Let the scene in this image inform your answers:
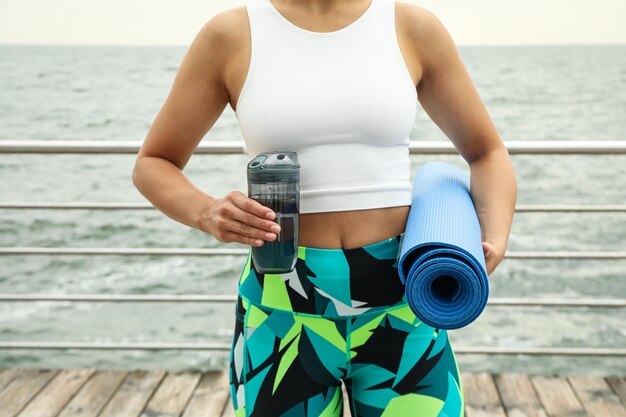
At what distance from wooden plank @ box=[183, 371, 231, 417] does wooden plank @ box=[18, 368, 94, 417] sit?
1.50 ft

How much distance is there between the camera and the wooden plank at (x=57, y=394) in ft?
8.89

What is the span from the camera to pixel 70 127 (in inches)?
1368

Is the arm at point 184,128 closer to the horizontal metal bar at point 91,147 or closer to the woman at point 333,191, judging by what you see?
the woman at point 333,191

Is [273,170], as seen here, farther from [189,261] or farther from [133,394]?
[189,261]

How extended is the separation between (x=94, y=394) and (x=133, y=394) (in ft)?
0.47

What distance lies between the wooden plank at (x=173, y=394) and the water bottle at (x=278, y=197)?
1801 millimetres

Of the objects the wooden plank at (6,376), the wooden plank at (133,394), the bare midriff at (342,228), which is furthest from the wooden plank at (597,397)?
the wooden plank at (6,376)

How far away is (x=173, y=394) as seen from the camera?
2859 mm

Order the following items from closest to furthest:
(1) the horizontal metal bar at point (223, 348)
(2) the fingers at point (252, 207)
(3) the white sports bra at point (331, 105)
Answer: (2) the fingers at point (252, 207) < (3) the white sports bra at point (331, 105) < (1) the horizontal metal bar at point (223, 348)

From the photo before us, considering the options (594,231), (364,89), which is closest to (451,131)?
(364,89)

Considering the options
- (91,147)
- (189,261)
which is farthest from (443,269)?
(189,261)

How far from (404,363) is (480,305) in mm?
192

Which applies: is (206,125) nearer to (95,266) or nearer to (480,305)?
(480,305)

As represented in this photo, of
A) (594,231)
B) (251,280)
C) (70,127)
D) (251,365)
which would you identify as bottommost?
(70,127)
